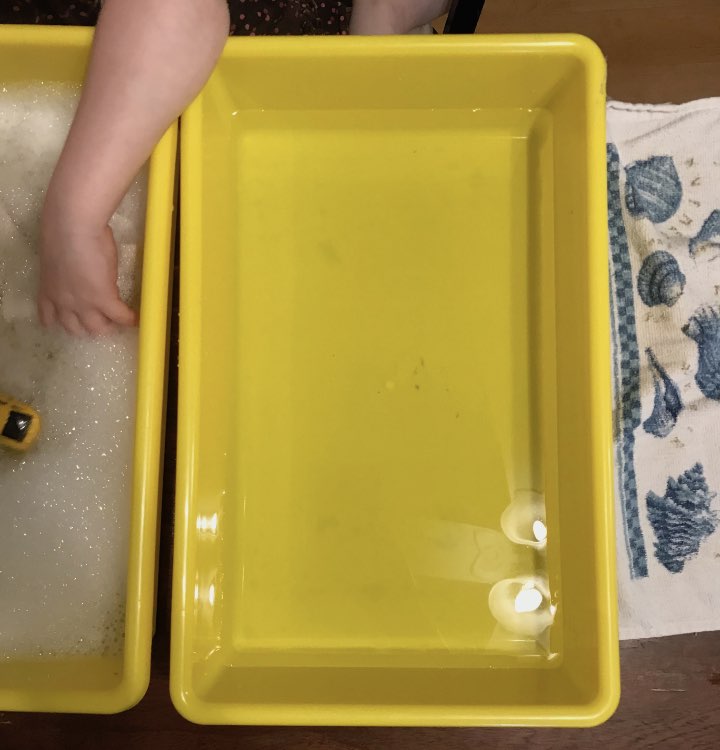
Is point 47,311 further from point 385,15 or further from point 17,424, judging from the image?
point 385,15

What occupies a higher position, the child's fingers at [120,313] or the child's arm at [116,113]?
the child's arm at [116,113]

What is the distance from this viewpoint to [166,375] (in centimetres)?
52

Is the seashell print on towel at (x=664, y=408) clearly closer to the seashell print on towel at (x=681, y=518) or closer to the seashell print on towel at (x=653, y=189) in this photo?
the seashell print on towel at (x=681, y=518)

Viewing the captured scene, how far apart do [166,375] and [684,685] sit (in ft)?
1.78

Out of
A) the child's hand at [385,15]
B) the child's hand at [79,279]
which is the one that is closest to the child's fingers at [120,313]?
the child's hand at [79,279]

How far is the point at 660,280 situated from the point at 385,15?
0.35 metres

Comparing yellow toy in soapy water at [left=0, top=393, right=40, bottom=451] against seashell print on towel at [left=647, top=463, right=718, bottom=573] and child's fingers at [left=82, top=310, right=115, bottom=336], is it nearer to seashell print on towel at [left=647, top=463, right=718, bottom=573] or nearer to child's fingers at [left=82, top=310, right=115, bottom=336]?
child's fingers at [left=82, top=310, right=115, bottom=336]

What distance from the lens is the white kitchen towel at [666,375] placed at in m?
0.62

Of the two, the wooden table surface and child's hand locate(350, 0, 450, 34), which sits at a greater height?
child's hand locate(350, 0, 450, 34)

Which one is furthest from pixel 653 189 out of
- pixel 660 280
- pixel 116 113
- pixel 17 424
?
pixel 17 424

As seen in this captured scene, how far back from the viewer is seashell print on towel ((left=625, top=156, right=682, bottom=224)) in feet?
2.17

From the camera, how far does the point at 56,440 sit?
0.55 m

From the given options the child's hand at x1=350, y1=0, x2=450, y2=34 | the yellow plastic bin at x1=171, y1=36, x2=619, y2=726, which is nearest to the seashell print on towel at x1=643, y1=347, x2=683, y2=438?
the yellow plastic bin at x1=171, y1=36, x2=619, y2=726

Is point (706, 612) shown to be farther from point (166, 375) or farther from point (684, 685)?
point (166, 375)
